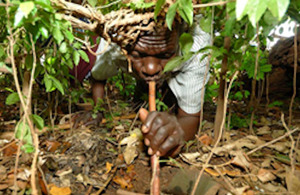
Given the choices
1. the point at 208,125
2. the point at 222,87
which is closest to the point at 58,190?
the point at 222,87

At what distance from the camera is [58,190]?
123cm

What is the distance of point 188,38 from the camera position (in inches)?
47.3

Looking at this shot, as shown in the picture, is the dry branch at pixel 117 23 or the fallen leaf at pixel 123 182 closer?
A: the dry branch at pixel 117 23

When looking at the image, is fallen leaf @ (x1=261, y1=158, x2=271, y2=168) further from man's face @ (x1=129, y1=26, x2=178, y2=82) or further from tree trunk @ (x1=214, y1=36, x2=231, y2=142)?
man's face @ (x1=129, y1=26, x2=178, y2=82)

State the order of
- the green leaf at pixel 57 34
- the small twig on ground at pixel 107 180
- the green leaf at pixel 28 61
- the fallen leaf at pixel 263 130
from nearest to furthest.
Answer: the green leaf at pixel 57 34 → the green leaf at pixel 28 61 → the small twig on ground at pixel 107 180 → the fallen leaf at pixel 263 130

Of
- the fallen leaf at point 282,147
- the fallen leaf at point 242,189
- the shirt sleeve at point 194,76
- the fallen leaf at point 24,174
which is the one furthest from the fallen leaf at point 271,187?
the fallen leaf at point 24,174

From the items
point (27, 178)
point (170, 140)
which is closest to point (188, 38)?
point (170, 140)

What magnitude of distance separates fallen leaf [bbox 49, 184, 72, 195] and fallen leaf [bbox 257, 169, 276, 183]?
112 centimetres

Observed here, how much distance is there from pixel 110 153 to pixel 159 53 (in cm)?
84

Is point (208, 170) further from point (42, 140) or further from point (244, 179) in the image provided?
point (42, 140)

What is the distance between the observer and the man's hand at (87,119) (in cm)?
217

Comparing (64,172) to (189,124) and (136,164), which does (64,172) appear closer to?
(136,164)

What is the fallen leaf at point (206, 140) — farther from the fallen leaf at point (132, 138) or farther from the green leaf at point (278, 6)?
the green leaf at point (278, 6)

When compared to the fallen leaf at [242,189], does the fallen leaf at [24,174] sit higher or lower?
higher
